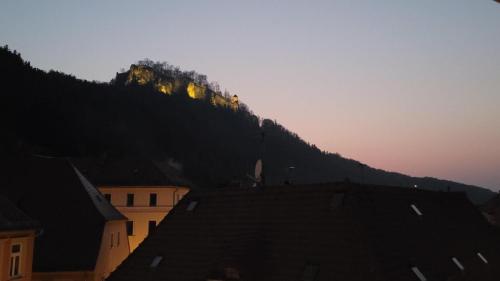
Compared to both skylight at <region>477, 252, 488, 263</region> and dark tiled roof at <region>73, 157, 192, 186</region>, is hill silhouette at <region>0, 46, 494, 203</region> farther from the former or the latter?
skylight at <region>477, 252, 488, 263</region>

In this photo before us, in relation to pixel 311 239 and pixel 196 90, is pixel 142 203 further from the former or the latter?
pixel 196 90

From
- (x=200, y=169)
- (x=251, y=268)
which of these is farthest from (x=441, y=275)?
(x=200, y=169)

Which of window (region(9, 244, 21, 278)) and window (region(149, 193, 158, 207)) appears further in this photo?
window (region(149, 193, 158, 207))

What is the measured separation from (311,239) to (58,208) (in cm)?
1779

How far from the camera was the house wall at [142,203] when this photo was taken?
49.0 m

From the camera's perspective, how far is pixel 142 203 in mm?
49688

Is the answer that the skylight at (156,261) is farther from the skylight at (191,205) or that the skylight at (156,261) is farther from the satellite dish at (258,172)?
the satellite dish at (258,172)

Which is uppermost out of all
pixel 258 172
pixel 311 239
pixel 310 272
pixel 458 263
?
pixel 258 172

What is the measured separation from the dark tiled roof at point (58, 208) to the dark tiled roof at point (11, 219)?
273 inches

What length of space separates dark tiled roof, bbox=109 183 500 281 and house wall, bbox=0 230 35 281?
3.93 meters

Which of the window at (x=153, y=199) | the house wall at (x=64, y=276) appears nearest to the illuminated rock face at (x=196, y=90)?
the window at (x=153, y=199)

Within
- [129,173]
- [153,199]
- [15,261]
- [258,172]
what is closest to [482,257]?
[258,172]

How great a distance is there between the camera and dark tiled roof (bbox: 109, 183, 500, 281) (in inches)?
693

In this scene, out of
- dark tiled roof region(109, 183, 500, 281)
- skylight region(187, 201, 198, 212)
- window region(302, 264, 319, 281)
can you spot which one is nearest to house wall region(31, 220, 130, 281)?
dark tiled roof region(109, 183, 500, 281)
